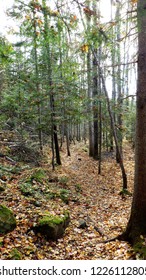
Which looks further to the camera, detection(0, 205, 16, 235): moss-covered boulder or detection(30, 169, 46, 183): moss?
detection(30, 169, 46, 183): moss

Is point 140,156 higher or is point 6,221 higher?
point 140,156

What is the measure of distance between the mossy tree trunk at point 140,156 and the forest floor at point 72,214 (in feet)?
1.44

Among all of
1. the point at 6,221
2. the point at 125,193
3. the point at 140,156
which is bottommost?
the point at 125,193

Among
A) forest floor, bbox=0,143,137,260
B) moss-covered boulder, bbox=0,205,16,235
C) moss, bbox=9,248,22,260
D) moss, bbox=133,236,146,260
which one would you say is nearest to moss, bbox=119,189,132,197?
forest floor, bbox=0,143,137,260

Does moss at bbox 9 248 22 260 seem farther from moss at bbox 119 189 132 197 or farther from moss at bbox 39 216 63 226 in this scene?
moss at bbox 119 189 132 197

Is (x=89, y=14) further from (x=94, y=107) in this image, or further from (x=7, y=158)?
(x=94, y=107)

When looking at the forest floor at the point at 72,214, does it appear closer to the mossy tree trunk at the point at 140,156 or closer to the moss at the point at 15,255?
the moss at the point at 15,255

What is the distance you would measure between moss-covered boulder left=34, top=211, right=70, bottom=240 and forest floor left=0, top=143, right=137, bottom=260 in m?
0.12

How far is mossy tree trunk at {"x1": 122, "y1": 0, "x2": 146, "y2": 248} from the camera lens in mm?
4535

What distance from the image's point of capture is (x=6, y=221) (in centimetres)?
463

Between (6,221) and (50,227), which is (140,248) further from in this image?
(6,221)

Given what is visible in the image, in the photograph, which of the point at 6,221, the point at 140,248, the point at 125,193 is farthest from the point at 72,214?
the point at 125,193

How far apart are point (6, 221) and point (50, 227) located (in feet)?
3.39

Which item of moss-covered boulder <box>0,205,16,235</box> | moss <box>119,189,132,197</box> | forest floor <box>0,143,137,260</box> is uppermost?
moss-covered boulder <box>0,205,16,235</box>
